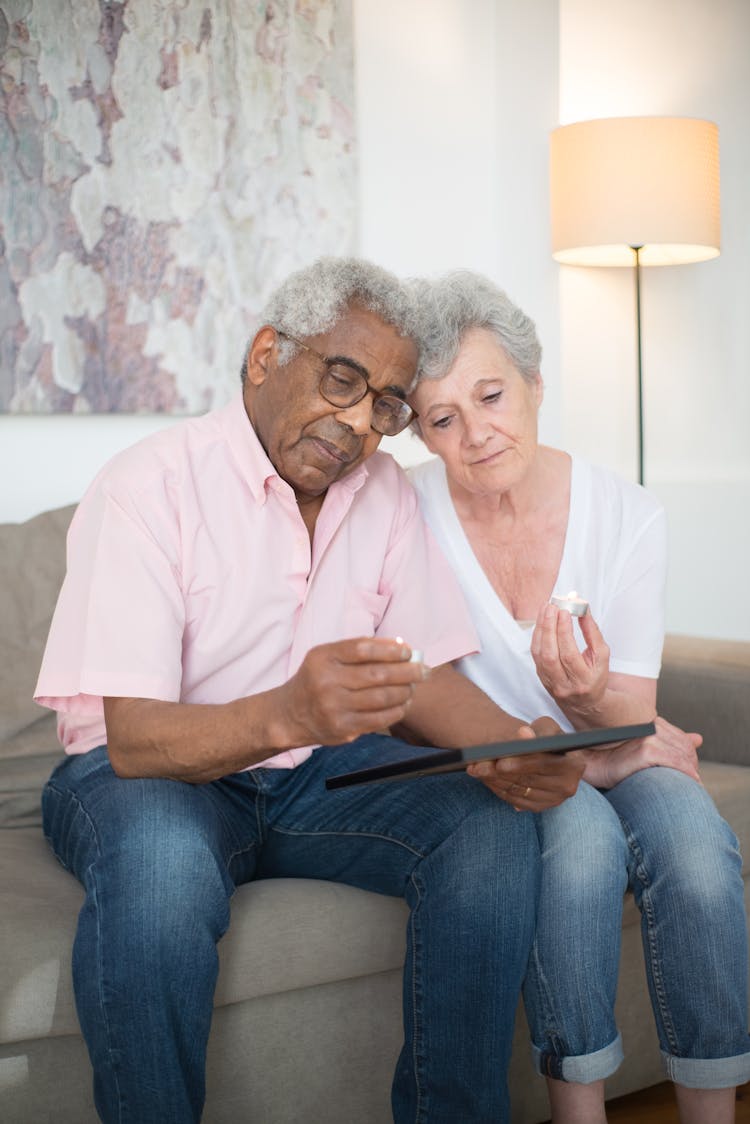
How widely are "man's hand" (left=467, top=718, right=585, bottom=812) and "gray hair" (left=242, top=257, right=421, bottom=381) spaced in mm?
552

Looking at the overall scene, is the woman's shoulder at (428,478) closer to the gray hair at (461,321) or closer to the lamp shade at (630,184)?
the gray hair at (461,321)

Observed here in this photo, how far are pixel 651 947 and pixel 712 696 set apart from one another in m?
0.72

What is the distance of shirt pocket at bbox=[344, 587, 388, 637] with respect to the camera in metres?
1.67

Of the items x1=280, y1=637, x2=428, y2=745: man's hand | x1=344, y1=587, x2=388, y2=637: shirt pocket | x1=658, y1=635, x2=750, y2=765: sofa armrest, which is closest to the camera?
x1=280, y1=637, x2=428, y2=745: man's hand

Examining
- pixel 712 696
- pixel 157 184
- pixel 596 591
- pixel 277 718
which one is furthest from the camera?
pixel 157 184

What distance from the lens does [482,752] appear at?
116cm

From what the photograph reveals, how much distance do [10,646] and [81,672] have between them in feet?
2.10

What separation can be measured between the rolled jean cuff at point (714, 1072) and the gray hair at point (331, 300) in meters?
0.95

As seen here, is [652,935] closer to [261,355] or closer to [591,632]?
[591,632]

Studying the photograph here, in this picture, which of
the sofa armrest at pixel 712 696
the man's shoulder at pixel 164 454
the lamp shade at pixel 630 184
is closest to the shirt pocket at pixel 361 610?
the man's shoulder at pixel 164 454

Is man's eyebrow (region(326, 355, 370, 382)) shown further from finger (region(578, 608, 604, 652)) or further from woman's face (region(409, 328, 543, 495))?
finger (region(578, 608, 604, 652))

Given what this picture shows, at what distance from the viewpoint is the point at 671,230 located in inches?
121

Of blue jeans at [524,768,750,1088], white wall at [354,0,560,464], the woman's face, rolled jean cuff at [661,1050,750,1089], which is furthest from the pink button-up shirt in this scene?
white wall at [354,0,560,464]

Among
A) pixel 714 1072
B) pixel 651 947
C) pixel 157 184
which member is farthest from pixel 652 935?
pixel 157 184
